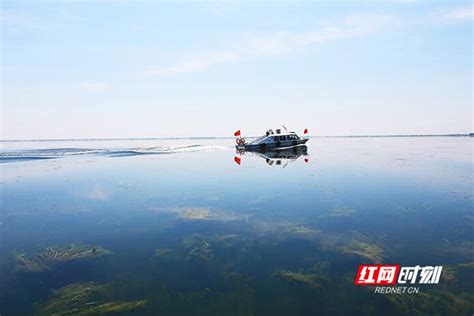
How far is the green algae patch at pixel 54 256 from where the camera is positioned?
8492 mm

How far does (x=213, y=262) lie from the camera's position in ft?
28.0

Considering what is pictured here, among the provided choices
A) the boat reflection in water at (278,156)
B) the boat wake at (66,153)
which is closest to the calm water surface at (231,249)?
the boat reflection in water at (278,156)

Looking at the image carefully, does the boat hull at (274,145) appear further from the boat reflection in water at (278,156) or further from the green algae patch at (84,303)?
the green algae patch at (84,303)

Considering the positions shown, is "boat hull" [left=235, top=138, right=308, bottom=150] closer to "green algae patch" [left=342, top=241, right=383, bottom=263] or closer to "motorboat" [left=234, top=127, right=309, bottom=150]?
"motorboat" [left=234, top=127, right=309, bottom=150]

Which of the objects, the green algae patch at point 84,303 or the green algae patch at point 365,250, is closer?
the green algae patch at point 84,303

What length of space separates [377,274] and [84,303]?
747 cm

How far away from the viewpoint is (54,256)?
916cm

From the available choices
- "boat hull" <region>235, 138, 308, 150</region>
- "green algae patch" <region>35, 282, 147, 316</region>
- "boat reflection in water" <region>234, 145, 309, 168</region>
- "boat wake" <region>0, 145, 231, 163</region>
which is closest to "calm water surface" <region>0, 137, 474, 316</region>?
"green algae patch" <region>35, 282, 147, 316</region>

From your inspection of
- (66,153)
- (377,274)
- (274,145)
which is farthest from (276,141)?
(377,274)

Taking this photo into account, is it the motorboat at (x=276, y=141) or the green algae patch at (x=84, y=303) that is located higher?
the motorboat at (x=276, y=141)

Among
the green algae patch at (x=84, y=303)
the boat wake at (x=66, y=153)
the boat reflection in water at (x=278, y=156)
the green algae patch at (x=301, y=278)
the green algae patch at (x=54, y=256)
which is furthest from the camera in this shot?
the boat wake at (x=66, y=153)

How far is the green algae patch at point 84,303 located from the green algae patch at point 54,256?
1867mm

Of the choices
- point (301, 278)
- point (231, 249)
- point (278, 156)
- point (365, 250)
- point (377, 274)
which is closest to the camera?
point (301, 278)

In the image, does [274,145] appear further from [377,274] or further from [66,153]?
[377,274]
